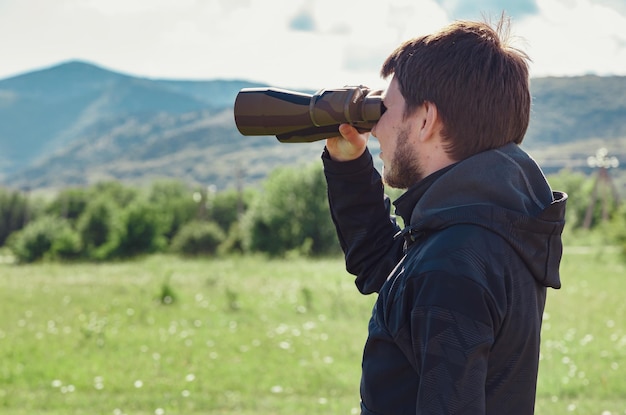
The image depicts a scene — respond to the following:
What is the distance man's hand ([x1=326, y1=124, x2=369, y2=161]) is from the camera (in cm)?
227

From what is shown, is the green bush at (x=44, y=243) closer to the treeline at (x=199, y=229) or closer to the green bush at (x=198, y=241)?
the treeline at (x=199, y=229)

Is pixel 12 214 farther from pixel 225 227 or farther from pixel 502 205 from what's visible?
pixel 502 205

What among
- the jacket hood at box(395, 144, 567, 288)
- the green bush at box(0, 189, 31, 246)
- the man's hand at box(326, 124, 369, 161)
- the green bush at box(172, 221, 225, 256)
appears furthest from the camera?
the green bush at box(0, 189, 31, 246)

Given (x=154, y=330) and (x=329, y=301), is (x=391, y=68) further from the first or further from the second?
(x=329, y=301)

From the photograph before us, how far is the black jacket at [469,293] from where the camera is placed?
5.01 feet

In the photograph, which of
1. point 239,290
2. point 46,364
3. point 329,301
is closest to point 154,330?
point 46,364

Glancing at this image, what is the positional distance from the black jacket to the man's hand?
1.46 ft

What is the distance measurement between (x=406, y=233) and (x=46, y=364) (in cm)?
707

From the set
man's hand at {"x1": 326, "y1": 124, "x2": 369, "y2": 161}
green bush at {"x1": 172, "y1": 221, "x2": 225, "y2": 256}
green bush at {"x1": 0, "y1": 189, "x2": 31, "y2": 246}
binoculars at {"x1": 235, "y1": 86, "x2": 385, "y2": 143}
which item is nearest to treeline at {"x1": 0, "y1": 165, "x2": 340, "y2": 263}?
green bush at {"x1": 172, "y1": 221, "x2": 225, "y2": 256}

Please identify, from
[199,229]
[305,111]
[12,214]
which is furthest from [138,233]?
[305,111]

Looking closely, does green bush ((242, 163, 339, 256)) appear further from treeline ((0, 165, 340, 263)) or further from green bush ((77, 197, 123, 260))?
green bush ((77, 197, 123, 260))

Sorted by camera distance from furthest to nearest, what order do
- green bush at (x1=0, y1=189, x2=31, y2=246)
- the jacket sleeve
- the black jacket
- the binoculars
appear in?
green bush at (x1=0, y1=189, x2=31, y2=246), the jacket sleeve, the binoculars, the black jacket

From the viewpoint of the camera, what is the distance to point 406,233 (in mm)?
1827

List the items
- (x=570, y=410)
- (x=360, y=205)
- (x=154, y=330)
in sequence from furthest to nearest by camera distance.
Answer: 1. (x=154, y=330)
2. (x=570, y=410)
3. (x=360, y=205)
